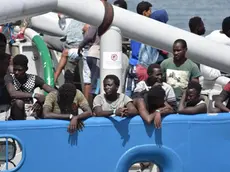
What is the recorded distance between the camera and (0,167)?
836 centimetres

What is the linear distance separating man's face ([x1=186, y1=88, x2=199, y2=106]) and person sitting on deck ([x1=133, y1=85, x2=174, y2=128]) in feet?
0.96

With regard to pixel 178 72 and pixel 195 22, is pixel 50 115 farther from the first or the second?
pixel 195 22

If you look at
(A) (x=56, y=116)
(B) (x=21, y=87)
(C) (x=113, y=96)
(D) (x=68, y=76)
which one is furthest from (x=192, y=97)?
(D) (x=68, y=76)

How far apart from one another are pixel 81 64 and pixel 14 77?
2284 mm

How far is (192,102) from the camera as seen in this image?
8.80m

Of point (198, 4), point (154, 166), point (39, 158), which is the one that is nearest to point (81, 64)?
point (154, 166)

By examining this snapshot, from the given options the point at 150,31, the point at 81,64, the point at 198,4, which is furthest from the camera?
the point at 198,4

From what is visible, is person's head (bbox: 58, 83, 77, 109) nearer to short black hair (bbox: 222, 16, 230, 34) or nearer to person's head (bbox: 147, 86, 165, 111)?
person's head (bbox: 147, 86, 165, 111)

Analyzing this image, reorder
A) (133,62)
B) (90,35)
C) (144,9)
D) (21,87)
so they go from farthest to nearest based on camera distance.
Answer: (144,9), (133,62), (90,35), (21,87)

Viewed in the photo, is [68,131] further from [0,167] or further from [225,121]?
[225,121]

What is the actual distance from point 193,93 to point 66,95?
3.97 feet

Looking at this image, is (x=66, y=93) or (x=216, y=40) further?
(x=216, y=40)

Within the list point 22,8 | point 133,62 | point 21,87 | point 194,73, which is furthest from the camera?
point 133,62

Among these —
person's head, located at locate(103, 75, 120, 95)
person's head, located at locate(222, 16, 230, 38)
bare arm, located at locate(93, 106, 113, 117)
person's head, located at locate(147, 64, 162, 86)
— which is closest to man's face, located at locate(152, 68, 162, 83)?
person's head, located at locate(147, 64, 162, 86)
